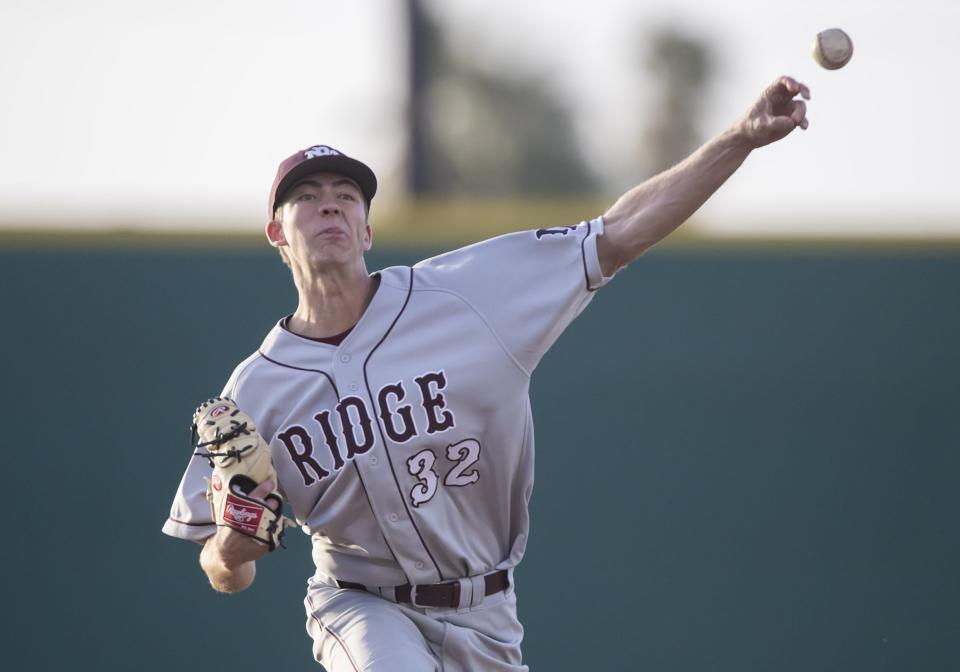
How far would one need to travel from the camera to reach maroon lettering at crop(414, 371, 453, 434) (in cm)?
343

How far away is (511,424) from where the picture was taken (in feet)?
11.5

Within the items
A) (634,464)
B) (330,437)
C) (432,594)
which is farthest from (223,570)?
(634,464)

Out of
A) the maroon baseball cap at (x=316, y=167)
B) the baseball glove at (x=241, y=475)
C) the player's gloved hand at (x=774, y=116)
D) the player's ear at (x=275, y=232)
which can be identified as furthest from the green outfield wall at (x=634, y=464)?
the player's gloved hand at (x=774, y=116)

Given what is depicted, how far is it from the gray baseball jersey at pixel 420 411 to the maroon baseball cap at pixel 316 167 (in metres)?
0.34

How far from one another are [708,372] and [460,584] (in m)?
2.48

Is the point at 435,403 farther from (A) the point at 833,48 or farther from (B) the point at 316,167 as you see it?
(A) the point at 833,48

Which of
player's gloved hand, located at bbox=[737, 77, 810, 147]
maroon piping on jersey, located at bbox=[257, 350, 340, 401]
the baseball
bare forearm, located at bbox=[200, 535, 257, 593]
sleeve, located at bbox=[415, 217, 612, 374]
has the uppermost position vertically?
the baseball

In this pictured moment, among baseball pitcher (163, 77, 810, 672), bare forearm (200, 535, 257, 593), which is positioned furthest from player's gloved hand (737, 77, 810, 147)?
bare forearm (200, 535, 257, 593)

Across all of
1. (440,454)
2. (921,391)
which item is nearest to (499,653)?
(440,454)

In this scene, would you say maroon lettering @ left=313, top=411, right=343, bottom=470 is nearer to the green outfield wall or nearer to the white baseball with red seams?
the white baseball with red seams

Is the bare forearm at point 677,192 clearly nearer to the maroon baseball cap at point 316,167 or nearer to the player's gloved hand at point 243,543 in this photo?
the maroon baseball cap at point 316,167

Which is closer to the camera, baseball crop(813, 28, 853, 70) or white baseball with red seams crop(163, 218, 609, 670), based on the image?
baseball crop(813, 28, 853, 70)

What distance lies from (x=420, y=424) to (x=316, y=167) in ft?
2.39

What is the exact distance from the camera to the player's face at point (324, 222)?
11.4 ft
